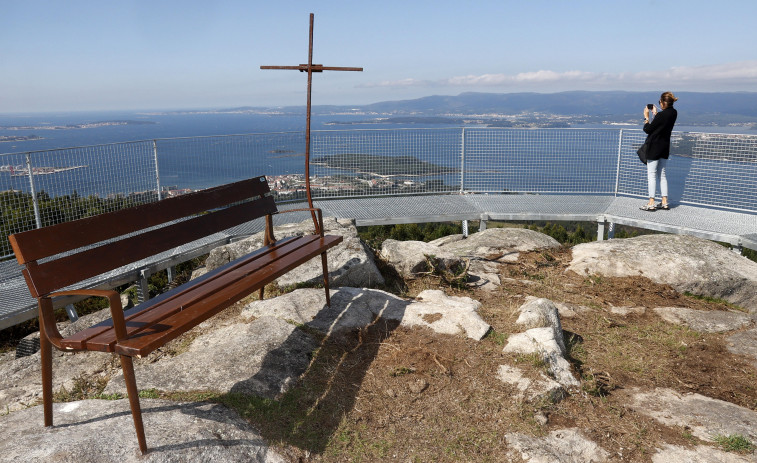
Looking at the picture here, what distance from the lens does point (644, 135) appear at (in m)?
9.60

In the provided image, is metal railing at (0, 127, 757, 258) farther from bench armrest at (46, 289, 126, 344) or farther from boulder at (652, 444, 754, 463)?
boulder at (652, 444, 754, 463)

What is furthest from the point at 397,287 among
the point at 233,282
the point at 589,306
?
the point at 233,282

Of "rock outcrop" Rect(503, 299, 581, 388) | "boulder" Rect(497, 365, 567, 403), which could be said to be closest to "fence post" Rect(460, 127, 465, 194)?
"rock outcrop" Rect(503, 299, 581, 388)

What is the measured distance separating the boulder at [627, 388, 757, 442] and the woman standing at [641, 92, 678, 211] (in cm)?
580

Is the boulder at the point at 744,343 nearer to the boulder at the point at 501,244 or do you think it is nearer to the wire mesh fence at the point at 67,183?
the boulder at the point at 501,244

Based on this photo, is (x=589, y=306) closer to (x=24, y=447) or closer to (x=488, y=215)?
(x=488, y=215)

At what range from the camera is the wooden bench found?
2.89 m

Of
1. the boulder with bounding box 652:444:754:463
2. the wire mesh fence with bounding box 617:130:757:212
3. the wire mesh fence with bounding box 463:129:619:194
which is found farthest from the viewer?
the wire mesh fence with bounding box 463:129:619:194

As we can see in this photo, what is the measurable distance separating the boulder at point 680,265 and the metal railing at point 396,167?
2654mm

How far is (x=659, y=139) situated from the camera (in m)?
8.78

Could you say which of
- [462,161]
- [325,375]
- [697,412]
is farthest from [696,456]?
[462,161]

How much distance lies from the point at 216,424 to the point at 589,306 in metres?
4.30

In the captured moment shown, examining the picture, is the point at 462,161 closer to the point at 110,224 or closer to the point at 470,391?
the point at 470,391

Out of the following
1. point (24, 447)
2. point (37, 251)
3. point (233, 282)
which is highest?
point (37, 251)
